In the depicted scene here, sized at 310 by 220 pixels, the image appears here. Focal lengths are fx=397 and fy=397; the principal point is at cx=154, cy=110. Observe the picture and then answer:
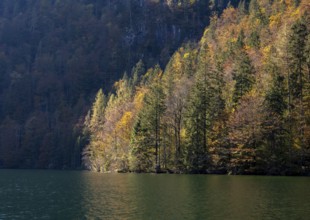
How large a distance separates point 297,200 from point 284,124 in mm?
35581

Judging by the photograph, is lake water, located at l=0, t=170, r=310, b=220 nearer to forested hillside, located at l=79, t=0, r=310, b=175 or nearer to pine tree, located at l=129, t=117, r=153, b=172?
forested hillside, located at l=79, t=0, r=310, b=175

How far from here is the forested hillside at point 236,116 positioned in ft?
211

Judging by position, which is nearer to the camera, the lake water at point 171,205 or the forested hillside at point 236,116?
the lake water at point 171,205

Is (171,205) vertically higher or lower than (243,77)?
lower

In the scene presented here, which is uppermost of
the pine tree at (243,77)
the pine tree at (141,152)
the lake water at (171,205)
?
the pine tree at (243,77)

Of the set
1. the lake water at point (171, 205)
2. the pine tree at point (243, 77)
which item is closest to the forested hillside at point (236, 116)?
the pine tree at point (243, 77)

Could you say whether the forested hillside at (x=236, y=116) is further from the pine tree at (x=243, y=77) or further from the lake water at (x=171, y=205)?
the lake water at (x=171, y=205)

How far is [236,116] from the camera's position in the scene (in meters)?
68.3

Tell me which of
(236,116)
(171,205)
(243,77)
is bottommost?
(171,205)

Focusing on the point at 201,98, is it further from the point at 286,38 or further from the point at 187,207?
the point at 187,207

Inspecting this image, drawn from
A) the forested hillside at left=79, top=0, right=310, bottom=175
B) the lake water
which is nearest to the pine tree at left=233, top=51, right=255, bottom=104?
the forested hillside at left=79, top=0, right=310, bottom=175

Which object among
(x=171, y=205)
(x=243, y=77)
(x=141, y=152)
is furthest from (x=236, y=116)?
(x=171, y=205)

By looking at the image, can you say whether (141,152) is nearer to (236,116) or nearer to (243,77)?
(236,116)

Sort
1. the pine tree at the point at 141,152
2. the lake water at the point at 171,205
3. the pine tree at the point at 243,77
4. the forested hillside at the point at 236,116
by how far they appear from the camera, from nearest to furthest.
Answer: the lake water at the point at 171,205 → the forested hillside at the point at 236,116 → the pine tree at the point at 243,77 → the pine tree at the point at 141,152
